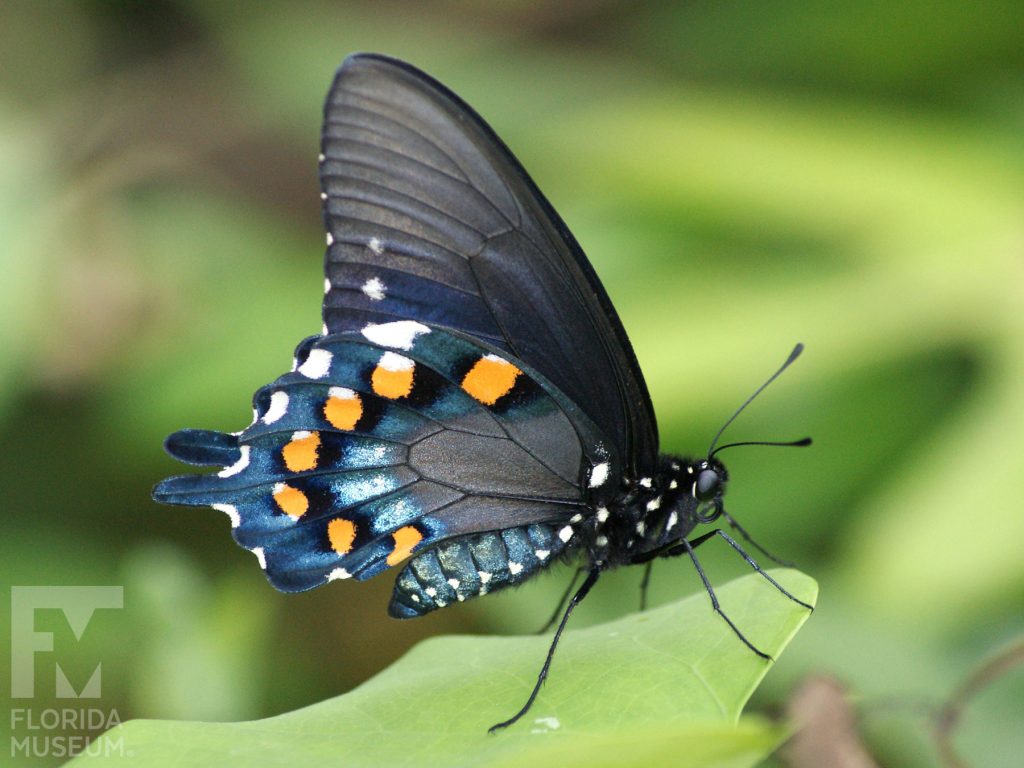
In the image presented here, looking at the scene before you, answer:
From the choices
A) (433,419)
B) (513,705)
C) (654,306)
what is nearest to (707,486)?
(433,419)

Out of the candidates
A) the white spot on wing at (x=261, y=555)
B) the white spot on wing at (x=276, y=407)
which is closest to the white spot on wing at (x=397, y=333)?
the white spot on wing at (x=276, y=407)

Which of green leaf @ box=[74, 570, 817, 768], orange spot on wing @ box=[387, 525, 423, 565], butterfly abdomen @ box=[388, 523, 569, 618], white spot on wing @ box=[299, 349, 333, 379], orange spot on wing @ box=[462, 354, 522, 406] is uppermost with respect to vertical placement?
white spot on wing @ box=[299, 349, 333, 379]

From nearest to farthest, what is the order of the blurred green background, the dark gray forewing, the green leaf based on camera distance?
the green leaf, the dark gray forewing, the blurred green background

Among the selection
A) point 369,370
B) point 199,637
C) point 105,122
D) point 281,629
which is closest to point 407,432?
point 369,370

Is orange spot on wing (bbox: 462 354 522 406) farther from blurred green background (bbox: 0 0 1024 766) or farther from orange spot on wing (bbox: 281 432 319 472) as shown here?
blurred green background (bbox: 0 0 1024 766)

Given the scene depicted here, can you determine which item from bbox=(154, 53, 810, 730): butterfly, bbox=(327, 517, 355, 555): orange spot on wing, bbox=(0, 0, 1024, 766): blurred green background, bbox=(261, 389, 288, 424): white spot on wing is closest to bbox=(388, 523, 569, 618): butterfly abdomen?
bbox=(154, 53, 810, 730): butterfly

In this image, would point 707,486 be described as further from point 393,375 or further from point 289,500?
point 289,500
